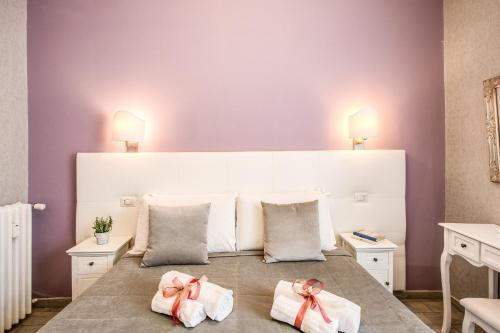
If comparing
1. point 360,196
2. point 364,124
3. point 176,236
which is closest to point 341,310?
point 176,236

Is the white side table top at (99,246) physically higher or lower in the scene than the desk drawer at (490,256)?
lower

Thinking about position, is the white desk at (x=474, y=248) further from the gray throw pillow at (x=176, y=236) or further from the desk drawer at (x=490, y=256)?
the gray throw pillow at (x=176, y=236)

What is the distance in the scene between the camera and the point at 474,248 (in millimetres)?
1827

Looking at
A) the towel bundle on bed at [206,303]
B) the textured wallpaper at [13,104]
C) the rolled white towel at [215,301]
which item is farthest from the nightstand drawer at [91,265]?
the rolled white towel at [215,301]

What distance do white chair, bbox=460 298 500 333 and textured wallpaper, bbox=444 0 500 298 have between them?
2.21 feet

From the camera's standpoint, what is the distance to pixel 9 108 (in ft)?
7.67

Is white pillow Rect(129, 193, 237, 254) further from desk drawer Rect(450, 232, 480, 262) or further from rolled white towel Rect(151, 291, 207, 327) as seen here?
desk drawer Rect(450, 232, 480, 262)

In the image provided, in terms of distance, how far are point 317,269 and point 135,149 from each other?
1715mm

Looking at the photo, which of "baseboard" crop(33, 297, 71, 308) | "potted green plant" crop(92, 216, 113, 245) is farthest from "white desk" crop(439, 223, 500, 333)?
"baseboard" crop(33, 297, 71, 308)

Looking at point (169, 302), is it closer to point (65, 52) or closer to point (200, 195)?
point (200, 195)

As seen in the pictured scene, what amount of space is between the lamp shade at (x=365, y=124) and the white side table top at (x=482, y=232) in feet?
2.82

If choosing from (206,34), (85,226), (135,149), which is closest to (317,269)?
(135,149)

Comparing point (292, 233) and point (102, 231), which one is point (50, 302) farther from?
point (292, 233)

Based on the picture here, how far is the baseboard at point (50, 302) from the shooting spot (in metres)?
2.50
